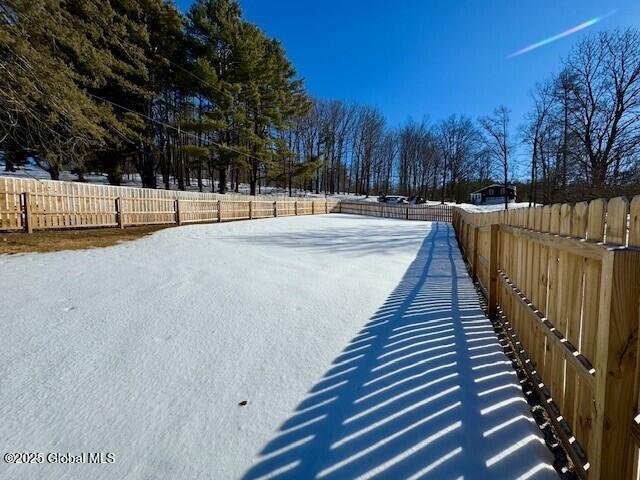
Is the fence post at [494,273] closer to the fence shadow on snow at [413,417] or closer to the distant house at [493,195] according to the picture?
the fence shadow on snow at [413,417]

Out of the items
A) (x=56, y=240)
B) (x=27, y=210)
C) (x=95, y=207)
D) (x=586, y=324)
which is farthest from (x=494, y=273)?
(x=95, y=207)

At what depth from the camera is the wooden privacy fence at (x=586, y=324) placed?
117cm

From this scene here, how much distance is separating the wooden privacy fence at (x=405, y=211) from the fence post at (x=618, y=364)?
2660 centimetres

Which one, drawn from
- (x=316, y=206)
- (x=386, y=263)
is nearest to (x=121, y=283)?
(x=386, y=263)

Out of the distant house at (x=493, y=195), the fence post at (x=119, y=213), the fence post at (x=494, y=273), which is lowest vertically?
the fence post at (x=494, y=273)

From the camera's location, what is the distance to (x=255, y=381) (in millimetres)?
2336

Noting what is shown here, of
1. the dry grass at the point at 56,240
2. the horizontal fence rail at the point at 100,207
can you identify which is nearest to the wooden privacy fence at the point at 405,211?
the horizontal fence rail at the point at 100,207

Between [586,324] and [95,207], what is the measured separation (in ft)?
40.5

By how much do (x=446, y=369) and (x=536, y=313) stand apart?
2.69 feet

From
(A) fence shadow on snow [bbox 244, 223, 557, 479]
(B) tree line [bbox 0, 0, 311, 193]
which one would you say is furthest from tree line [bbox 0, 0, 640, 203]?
(A) fence shadow on snow [bbox 244, 223, 557, 479]

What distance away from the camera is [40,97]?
615 cm

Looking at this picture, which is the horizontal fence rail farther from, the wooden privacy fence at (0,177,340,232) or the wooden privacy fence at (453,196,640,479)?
the wooden privacy fence at (453,196,640,479)

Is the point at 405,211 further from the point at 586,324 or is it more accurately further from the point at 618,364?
the point at 618,364

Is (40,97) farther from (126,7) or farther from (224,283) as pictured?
(126,7)
